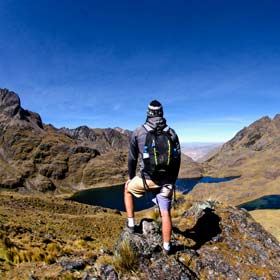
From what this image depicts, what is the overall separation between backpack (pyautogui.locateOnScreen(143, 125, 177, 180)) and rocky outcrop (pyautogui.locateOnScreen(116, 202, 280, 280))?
1.86 m

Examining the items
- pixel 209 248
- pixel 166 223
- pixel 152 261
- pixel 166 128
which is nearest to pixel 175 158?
pixel 166 128

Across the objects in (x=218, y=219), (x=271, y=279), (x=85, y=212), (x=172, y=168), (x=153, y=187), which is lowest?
(x=85, y=212)

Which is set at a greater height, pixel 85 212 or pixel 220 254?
pixel 220 254

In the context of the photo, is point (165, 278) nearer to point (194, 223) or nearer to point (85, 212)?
point (194, 223)

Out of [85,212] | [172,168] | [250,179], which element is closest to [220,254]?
[172,168]

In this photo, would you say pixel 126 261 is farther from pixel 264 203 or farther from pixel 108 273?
pixel 264 203

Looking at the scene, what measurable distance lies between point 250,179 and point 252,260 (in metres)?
188

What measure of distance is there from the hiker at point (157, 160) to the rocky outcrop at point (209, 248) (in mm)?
632

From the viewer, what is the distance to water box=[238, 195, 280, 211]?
124 m

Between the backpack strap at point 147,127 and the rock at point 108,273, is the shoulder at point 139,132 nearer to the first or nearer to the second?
the backpack strap at point 147,127

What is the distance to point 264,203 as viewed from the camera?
132 metres

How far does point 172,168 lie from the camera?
7176mm

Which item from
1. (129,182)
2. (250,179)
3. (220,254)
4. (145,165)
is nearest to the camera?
(145,165)

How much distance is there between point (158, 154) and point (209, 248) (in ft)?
12.2
